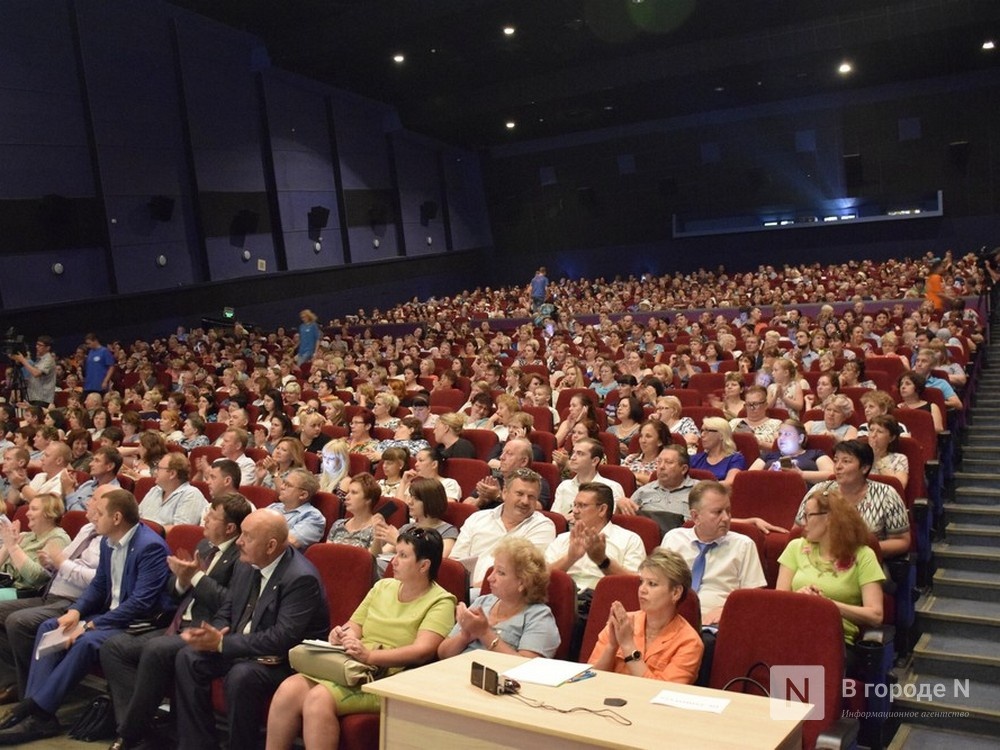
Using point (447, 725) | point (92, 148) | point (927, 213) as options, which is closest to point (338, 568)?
point (447, 725)

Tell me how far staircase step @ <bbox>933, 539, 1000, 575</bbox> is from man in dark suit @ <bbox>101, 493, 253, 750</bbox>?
352 cm

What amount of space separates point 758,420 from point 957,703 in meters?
2.13

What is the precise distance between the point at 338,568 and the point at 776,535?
172 centimetres

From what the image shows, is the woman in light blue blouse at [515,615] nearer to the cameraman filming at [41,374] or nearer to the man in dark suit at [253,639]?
the man in dark suit at [253,639]

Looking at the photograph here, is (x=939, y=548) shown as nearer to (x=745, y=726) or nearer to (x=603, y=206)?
(x=745, y=726)

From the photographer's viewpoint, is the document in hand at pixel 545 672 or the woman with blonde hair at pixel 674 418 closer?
the document in hand at pixel 545 672

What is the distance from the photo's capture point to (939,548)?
4.82m

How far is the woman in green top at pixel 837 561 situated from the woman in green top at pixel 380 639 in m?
1.19

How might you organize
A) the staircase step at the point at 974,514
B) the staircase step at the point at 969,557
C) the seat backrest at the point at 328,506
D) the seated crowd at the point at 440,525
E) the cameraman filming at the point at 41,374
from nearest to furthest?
1. the seated crowd at the point at 440,525
2. the seat backrest at the point at 328,506
3. the staircase step at the point at 969,557
4. the staircase step at the point at 974,514
5. the cameraman filming at the point at 41,374

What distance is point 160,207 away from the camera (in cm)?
1325

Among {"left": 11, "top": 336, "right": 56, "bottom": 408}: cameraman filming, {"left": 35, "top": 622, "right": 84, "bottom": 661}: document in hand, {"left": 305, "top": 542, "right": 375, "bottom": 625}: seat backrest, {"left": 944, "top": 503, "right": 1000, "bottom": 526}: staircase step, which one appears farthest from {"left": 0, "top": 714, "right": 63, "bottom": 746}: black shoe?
{"left": 11, "top": 336, "right": 56, "bottom": 408}: cameraman filming

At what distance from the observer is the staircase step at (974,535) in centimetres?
483

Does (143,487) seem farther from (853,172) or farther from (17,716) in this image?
(853,172)

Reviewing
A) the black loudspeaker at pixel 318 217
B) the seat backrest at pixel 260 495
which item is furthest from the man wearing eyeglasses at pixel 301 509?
the black loudspeaker at pixel 318 217
